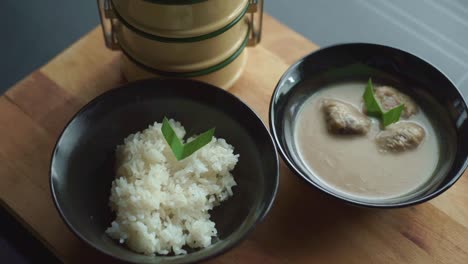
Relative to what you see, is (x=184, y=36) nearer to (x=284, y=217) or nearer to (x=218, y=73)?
(x=218, y=73)

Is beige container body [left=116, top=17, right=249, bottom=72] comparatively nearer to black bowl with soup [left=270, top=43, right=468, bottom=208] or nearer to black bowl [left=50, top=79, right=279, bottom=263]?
black bowl [left=50, top=79, right=279, bottom=263]

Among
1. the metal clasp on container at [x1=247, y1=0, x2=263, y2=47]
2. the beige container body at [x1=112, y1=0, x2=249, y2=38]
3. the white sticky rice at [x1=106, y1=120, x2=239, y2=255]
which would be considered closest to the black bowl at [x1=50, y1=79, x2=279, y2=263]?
the white sticky rice at [x1=106, y1=120, x2=239, y2=255]

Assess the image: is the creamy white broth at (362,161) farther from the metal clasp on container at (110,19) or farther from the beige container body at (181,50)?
the metal clasp on container at (110,19)

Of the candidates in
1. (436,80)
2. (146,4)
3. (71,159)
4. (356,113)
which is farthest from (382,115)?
(71,159)

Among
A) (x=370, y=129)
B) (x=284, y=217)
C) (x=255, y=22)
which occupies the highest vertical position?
(x=255, y=22)

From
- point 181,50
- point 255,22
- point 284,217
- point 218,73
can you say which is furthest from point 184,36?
point 284,217

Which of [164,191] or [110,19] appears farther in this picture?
[110,19]
